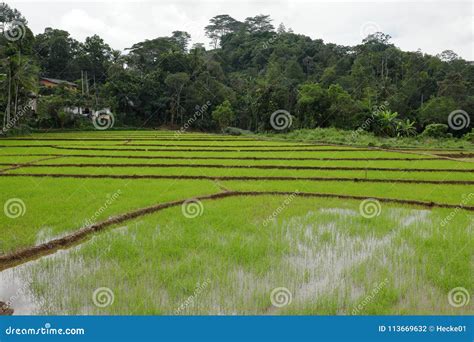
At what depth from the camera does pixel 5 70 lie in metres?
26.3

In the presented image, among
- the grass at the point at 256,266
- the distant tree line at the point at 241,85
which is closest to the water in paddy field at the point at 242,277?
the grass at the point at 256,266

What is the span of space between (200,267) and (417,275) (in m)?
2.82

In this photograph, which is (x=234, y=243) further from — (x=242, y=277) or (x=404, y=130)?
(x=404, y=130)

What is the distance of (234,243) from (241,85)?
43.3m

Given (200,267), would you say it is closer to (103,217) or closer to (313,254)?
(313,254)

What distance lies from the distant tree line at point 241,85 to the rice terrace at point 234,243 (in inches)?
779

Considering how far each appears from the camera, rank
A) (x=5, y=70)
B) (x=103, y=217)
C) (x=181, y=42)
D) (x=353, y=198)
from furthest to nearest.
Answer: (x=181, y=42) < (x=5, y=70) < (x=353, y=198) < (x=103, y=217)

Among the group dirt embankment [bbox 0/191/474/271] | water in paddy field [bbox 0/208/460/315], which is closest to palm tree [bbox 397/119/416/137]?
dirt embankment [bbox 0/191/474/271]

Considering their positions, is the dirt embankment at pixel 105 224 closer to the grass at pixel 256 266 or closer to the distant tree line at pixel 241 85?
the grass at pixel 256 266

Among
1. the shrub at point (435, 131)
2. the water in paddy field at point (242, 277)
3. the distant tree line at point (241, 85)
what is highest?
the distant tree line at point (241, 85)

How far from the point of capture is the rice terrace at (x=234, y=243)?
467 centimetres

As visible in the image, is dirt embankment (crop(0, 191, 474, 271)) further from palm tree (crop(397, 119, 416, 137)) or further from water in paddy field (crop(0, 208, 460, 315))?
palm tree (crop(397, 119, 416, 137))
